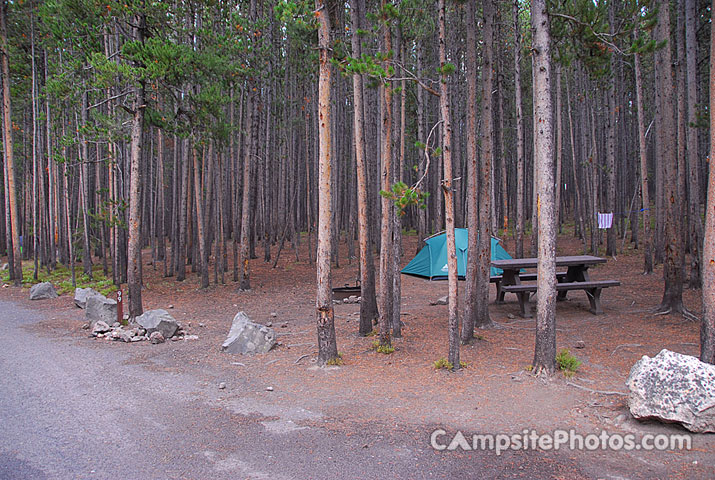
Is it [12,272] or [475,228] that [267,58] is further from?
[12,272]

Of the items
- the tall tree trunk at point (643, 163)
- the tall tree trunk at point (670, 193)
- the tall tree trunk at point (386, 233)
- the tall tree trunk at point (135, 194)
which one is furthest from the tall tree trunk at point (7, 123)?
the tall tree trunk at point (643, 163)

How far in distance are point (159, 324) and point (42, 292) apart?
8256 mm

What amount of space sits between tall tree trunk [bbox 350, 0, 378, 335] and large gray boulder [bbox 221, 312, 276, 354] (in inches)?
67.6

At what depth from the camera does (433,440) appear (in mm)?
4410

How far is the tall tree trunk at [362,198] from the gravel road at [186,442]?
10.6 ft

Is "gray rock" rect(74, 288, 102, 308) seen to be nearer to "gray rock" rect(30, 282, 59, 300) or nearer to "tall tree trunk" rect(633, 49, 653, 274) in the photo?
"gray rock" rect(30, 282, 59, 300)

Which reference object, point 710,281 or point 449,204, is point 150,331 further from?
point 710,281

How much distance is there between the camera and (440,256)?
1575 centimetres

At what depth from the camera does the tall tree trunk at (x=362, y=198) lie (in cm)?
809

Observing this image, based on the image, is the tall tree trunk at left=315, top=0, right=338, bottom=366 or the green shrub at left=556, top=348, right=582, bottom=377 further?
the tall tree trunk at left=315, top=0, right=338, bottom=366

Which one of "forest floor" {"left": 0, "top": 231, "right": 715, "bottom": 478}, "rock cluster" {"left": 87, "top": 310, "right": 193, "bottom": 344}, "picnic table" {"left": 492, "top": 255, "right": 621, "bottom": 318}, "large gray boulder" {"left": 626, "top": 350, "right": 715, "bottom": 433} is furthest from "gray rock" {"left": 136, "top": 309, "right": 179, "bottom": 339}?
"large gray boulder" {"left": 626, "top": 350, "right": 715, "bottom": 433}

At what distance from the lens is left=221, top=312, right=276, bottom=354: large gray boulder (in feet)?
26.1

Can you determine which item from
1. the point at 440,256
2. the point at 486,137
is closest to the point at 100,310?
the point at 486,137

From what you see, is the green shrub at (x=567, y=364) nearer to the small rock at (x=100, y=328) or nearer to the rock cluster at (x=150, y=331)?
the rock cluster at (x=150, y=331)
